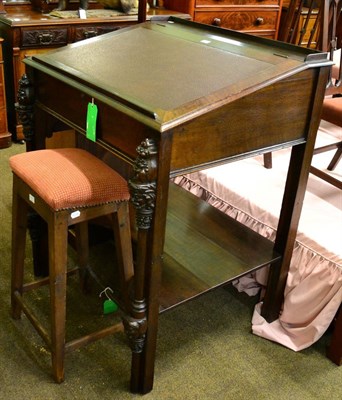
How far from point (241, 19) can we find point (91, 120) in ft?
9.21

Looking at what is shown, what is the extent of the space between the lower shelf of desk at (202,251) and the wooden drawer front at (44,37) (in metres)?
1.59

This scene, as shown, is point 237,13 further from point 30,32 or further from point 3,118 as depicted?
point 3,118

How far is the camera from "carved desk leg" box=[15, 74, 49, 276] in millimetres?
A: 1763

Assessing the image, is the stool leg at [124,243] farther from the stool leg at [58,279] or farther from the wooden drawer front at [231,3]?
the wooden drawer front at [231,3]

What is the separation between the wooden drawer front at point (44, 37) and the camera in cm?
309

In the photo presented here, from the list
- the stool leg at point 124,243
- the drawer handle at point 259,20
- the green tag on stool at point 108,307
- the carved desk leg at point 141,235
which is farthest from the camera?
the drawer handle at point 259,20

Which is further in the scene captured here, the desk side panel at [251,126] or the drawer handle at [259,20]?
the drawer handle at [259,20]

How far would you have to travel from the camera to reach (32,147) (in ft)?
6.18

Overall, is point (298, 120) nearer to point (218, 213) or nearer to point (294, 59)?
point (294, 59)

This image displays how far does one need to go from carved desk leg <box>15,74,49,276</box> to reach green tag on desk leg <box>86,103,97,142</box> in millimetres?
381

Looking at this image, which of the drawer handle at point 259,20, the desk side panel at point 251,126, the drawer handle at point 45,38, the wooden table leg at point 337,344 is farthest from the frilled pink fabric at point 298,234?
the drawer handle at point 259,20

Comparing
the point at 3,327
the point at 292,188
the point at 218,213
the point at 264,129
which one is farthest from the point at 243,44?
the point at 3,327

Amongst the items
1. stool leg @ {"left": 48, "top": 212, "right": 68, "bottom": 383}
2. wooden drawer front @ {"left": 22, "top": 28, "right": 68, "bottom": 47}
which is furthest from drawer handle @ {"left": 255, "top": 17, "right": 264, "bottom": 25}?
stool leg @ {"left": 48, "top": 212, "right": 68, "bottom": 383}

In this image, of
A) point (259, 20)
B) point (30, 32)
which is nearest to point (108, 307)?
point (30, 32)
